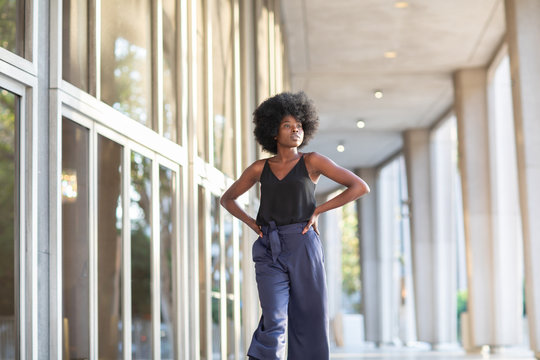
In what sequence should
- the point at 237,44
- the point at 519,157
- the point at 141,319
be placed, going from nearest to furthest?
the point at 141,319, the point at 237,44, the point at 519,157

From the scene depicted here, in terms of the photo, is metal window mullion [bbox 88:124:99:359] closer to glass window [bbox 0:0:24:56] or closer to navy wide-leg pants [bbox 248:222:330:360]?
navy wide-leg pants [bbox 248:222:330:360]

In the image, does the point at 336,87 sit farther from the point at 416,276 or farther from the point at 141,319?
the point at 141,319

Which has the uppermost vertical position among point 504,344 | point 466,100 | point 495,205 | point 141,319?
point 466,100

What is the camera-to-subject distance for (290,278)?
3654 mm

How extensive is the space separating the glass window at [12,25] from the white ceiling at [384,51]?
10789 millimetres

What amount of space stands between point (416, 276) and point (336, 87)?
21.6ft

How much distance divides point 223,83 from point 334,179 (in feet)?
14.1

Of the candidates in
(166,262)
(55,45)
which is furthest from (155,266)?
(55,45)

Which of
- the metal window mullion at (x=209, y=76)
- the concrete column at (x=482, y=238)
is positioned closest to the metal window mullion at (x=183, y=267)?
the metal window mullion at (x=209, y=76)

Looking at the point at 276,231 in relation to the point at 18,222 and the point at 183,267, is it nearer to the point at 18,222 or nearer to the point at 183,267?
the point at 18,222

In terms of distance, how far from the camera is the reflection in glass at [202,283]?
6.51m

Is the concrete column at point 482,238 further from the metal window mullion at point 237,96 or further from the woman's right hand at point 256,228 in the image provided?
the woman's right hand at point 256,228

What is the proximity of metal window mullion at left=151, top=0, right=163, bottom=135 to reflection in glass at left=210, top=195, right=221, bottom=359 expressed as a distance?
1978mm

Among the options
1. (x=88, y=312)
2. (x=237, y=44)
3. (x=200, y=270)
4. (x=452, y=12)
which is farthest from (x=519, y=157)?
(x=88, y=312)
